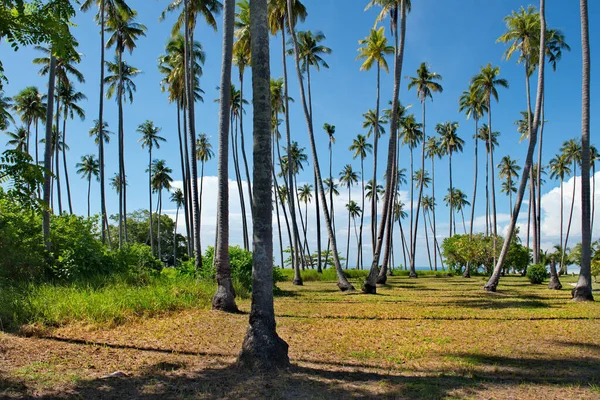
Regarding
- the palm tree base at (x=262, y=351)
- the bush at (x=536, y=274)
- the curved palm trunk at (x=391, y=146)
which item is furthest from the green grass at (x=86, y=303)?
the bush at (x=536, y=274)

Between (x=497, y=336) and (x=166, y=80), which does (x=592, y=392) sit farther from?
(x=166, y=80)

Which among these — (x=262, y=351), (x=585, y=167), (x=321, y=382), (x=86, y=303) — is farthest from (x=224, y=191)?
(x=585, y=167)

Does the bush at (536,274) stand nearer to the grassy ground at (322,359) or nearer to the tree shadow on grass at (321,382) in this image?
the grassy ground at (322,359)

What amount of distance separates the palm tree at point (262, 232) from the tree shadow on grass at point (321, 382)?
0.28m

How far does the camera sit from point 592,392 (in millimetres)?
5246

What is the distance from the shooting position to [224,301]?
442 inches

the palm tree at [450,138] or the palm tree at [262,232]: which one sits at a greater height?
the palm tree at [450,138]

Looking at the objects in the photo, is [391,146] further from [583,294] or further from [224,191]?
[224,191]

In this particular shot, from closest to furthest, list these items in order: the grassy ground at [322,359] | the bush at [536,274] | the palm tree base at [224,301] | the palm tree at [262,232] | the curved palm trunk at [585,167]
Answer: the grassy ground at [322,359] < the palm tree at [262,232] < the palm tree base at [224,301] < the curved palm trunk at [585,167] < the bush at [536,274]

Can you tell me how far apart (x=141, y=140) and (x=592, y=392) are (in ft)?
147

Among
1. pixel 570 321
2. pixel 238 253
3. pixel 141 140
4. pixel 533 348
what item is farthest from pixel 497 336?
pixel 141 140

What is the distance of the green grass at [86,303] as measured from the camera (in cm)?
828

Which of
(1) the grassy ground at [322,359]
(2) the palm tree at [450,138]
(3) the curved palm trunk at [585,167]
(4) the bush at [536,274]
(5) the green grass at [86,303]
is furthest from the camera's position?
(2) the palm tree at [450,138]

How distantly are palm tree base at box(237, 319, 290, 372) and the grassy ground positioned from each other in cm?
18
